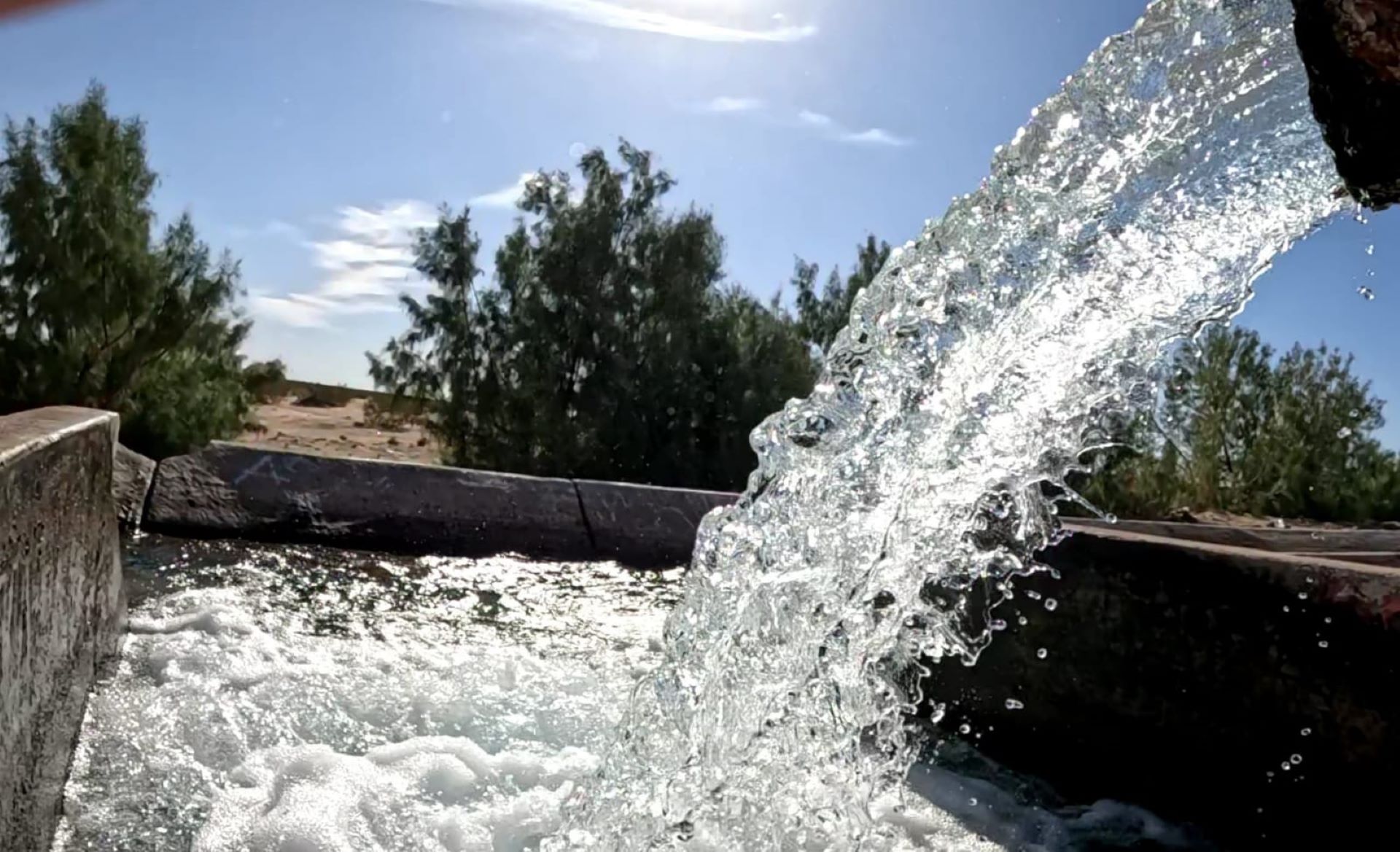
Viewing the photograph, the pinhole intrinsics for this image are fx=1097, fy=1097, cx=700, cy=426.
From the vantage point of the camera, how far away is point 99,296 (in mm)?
6520

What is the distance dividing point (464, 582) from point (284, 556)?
1.86 feet

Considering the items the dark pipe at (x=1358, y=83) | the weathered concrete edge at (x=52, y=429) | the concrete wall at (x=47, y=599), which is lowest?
the concrete wall at (x=47, y=599)

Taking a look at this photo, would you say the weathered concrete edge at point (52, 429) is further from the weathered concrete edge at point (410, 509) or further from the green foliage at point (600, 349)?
the green foliage at point (600, 349)

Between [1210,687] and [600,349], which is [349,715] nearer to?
[1210,687]

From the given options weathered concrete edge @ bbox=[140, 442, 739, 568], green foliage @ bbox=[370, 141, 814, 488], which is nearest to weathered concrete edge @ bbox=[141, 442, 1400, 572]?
weathered concrete edge @ bbox=[140, 442, 739, 568]

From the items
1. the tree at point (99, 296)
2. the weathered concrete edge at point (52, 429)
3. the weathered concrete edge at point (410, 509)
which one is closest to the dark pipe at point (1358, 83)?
the weathered concrete edge at point (52, 429)

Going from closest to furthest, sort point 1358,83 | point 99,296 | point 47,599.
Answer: point 1358,83, point 47,599, point 99,296

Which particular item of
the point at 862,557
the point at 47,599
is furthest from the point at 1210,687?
the point at 47,599

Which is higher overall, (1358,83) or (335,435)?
(1358,83)

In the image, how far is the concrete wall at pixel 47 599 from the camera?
1.27m

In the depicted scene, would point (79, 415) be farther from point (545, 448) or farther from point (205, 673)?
point (545, 448)

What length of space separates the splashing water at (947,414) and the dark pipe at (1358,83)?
2.18ft

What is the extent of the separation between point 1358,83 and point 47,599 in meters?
1.69

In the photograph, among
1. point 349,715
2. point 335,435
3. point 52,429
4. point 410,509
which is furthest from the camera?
point 335,435
